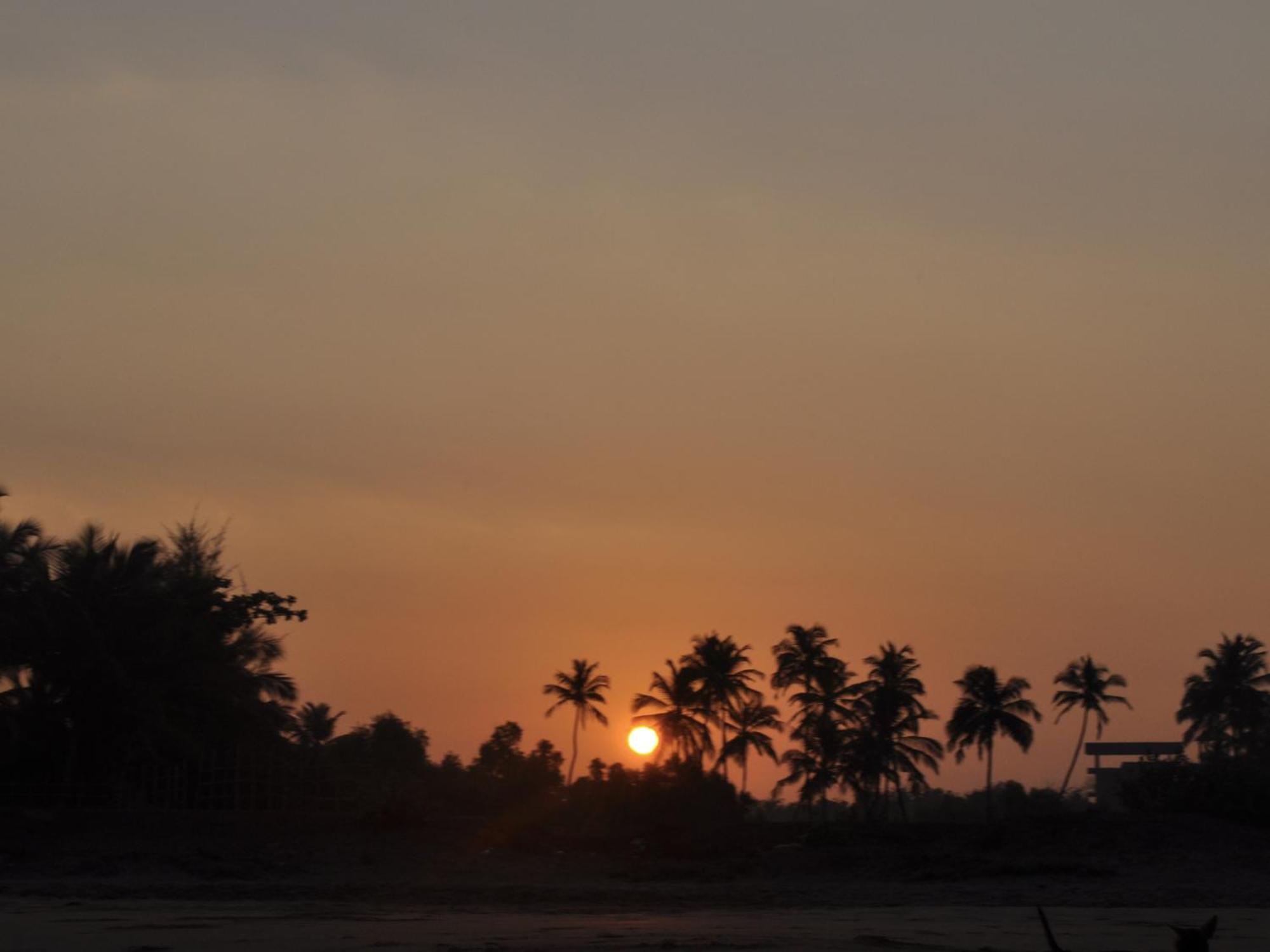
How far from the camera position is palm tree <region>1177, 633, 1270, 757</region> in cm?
7625

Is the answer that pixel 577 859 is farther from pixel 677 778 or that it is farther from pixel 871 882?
pixel 677 778

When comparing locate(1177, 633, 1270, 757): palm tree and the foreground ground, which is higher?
locate(1177, 633, 1270, 757): palm tree

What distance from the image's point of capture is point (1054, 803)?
5831cm

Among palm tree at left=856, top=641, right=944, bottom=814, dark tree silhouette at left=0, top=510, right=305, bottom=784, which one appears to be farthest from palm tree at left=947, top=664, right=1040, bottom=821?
dark tree silhouette at left=0, top=510, right=305, bottom=784

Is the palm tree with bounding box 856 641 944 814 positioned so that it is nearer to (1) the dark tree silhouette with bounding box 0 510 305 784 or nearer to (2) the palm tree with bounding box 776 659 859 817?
(2) the palm tree with bounding box 776 659 859 817

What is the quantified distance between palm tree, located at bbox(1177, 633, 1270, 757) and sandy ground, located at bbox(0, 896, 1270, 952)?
53.3 meters

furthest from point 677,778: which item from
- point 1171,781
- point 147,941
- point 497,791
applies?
point 147,941

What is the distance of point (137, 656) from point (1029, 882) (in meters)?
26.3

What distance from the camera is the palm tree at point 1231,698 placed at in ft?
250

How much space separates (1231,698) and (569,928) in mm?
63596

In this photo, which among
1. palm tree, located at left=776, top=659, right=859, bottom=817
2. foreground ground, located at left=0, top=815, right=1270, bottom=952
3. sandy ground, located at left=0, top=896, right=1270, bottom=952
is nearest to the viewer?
sandy ground, located at left=0, top=896, right=1270, bottom=952

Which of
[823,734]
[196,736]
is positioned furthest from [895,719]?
[196,736]

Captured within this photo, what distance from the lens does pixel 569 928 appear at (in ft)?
75.8

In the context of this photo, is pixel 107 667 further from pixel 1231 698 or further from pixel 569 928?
pixel 1231 698
